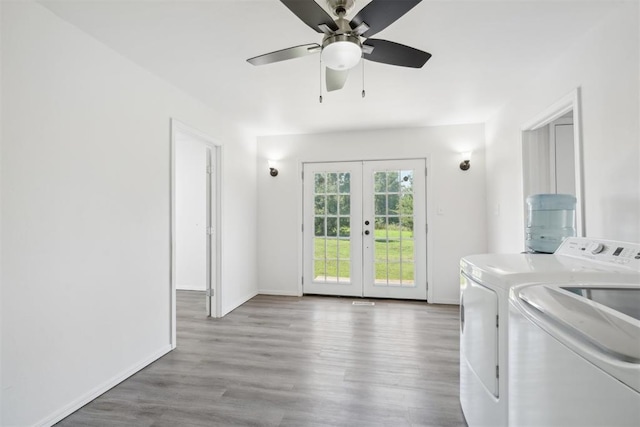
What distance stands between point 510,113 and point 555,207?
1.45m

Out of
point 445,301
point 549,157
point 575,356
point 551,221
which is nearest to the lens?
point 575,356

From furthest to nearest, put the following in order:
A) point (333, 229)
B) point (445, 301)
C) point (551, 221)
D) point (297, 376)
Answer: point (333, 229)
point (445, 301)
point (297, 376)
point (551, 221)

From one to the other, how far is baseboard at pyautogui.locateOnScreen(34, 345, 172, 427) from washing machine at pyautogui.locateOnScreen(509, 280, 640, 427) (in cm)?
238

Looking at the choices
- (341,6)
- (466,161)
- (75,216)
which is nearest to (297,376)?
(75,216)

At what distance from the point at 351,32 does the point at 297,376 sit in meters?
2.27

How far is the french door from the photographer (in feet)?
13.5

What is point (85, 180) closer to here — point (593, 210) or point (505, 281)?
point (505, 281)

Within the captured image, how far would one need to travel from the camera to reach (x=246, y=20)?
1.81m

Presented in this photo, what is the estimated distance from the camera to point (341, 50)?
1473 millimetres

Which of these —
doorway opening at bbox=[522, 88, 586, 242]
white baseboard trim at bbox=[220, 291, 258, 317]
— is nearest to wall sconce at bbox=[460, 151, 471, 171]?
doorway opening at bbox=[522, 88, 586, 242]

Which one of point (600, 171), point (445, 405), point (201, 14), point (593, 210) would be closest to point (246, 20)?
point (201, 14)

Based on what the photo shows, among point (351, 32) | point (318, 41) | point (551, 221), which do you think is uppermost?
point (318, 41)

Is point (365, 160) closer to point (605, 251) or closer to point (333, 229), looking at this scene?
point (333, 229)

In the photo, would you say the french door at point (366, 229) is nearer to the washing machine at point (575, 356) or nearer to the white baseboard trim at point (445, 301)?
the white baseboard trim at point (445, 301)
